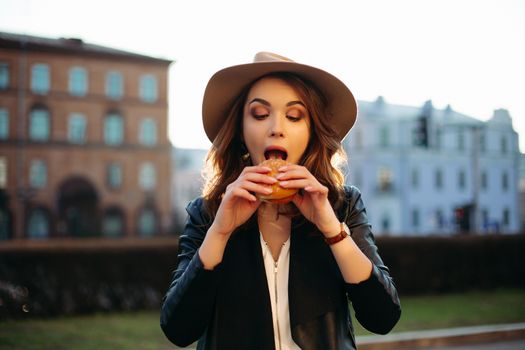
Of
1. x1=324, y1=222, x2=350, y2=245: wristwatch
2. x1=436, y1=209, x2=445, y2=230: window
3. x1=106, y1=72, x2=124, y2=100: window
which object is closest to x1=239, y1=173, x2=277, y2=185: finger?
x1=324, y1=222, x2=350, y2=245: wristwatch

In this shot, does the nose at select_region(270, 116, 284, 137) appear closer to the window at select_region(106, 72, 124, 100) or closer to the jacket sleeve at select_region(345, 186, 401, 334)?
the jacket sleeve at select_region(345, 186, 401, 334)

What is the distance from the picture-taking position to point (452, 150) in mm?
58062

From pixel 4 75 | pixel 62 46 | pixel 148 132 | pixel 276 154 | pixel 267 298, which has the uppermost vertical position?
pixel 62 46

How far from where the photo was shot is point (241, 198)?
1.65 metres

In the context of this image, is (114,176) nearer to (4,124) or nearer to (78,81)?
(78,81)

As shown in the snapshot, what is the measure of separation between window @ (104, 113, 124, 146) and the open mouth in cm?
4732

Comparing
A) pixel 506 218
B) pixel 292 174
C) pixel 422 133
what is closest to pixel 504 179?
pixel 506 218

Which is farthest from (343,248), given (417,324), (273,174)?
(417,324)

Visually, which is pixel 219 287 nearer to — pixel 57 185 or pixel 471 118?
pixel 57 185

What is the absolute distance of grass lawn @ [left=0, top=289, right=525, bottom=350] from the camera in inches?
291

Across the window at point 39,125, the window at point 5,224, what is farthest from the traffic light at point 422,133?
the window at point 39,125

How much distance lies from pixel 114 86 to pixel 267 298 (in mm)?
48492

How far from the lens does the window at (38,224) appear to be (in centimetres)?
4356

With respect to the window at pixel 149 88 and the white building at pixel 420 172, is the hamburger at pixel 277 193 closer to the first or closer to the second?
the window at pixel 149 88
